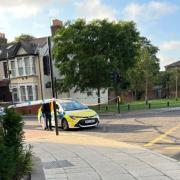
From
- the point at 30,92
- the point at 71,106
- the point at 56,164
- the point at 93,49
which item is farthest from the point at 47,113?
the point at 30,92

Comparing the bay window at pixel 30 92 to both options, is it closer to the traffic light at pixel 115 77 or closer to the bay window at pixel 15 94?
the bay window at pixel 15 94

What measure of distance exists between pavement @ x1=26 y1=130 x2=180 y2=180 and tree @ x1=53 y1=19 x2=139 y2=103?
2247 cm

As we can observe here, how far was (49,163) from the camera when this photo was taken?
33.1 ft

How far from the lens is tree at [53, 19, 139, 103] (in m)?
35.3

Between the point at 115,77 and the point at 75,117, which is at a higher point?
the point at 115,77

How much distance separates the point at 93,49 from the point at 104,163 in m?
27.2

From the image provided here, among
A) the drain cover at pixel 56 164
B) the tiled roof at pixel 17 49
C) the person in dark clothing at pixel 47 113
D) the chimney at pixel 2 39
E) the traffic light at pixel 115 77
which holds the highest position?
the chimney at pixel 2 39

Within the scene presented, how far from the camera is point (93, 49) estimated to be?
36250 millimetres

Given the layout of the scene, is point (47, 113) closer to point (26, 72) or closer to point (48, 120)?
point (48, 120)

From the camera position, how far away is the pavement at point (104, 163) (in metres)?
8.10

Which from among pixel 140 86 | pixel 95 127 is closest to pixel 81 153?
pixel 95 127

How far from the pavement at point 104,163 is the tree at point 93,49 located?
73.7ft

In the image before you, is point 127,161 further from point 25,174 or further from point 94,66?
point 94,66

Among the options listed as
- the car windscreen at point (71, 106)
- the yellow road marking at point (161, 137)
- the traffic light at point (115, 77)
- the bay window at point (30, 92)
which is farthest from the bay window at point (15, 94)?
the yellow road marking at point (161, 137)
